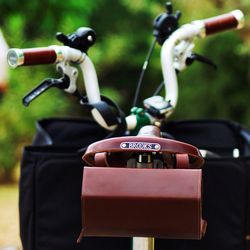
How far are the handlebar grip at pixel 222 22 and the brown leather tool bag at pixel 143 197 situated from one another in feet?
2.69

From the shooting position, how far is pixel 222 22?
1.92m

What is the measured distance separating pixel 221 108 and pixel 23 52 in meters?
4.44

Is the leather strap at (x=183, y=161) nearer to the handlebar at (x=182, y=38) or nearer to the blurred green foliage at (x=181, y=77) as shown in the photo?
the handlebar at (x=182, y=38)

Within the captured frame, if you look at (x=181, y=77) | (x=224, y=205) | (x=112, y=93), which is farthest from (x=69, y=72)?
(x=112, y=93)

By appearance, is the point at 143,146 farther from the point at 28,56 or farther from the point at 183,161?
the point at 28,56

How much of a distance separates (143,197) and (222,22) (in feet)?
3.10

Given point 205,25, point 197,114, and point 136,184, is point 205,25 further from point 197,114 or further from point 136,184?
point 197,114

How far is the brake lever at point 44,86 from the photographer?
5.12 ft

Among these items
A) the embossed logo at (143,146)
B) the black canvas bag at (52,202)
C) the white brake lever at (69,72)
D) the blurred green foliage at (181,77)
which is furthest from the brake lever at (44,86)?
the blurred green foliage at (181,77)

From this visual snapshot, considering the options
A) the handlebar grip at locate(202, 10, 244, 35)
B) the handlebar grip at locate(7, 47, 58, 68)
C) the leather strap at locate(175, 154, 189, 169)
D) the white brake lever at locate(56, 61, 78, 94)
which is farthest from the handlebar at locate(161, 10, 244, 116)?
the leather strap at locate(175, 154, 189, 169)

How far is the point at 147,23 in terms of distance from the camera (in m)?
8.26

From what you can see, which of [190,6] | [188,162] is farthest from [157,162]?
[190,6]

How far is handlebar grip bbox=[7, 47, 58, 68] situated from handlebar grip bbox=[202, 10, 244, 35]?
59cm

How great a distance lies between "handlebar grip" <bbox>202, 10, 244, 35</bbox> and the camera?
191 centimetres
